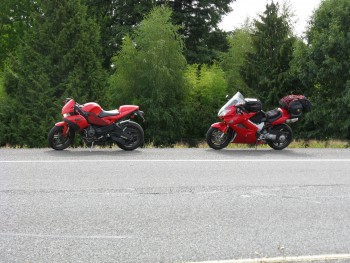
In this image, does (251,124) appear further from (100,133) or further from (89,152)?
(89,152)

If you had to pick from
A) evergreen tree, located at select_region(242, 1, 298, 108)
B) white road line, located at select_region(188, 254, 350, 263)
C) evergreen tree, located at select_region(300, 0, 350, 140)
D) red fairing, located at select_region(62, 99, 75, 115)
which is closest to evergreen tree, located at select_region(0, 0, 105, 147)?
evergreen tree, located at select_region(242, 1, 298, 108)

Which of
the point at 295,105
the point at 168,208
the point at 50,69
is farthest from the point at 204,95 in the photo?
the point at 168,208

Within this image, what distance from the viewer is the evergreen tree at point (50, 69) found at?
34.3 meters

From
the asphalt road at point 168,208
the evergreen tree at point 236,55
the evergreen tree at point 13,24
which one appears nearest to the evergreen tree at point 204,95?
the evergreen tree at point 236,55

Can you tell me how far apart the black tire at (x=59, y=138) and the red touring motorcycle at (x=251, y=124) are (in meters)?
3.18

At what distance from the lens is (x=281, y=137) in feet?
40.8

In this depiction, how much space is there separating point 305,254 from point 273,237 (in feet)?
1.87

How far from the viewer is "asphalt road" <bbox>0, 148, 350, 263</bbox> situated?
4895 mm

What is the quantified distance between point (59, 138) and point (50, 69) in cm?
2520

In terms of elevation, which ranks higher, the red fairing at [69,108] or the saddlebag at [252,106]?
the saddlebag at [252,106]

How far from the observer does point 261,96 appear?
123 feet

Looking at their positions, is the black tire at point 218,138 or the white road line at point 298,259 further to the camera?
the black tire at point 218,138

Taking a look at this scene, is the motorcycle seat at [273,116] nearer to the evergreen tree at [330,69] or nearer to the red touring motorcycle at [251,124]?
the red touring motorcycle at [251,124]

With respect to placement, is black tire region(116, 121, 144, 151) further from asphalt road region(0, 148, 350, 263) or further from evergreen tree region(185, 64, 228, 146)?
evergreen tree region(185, 64, 228, 146)
